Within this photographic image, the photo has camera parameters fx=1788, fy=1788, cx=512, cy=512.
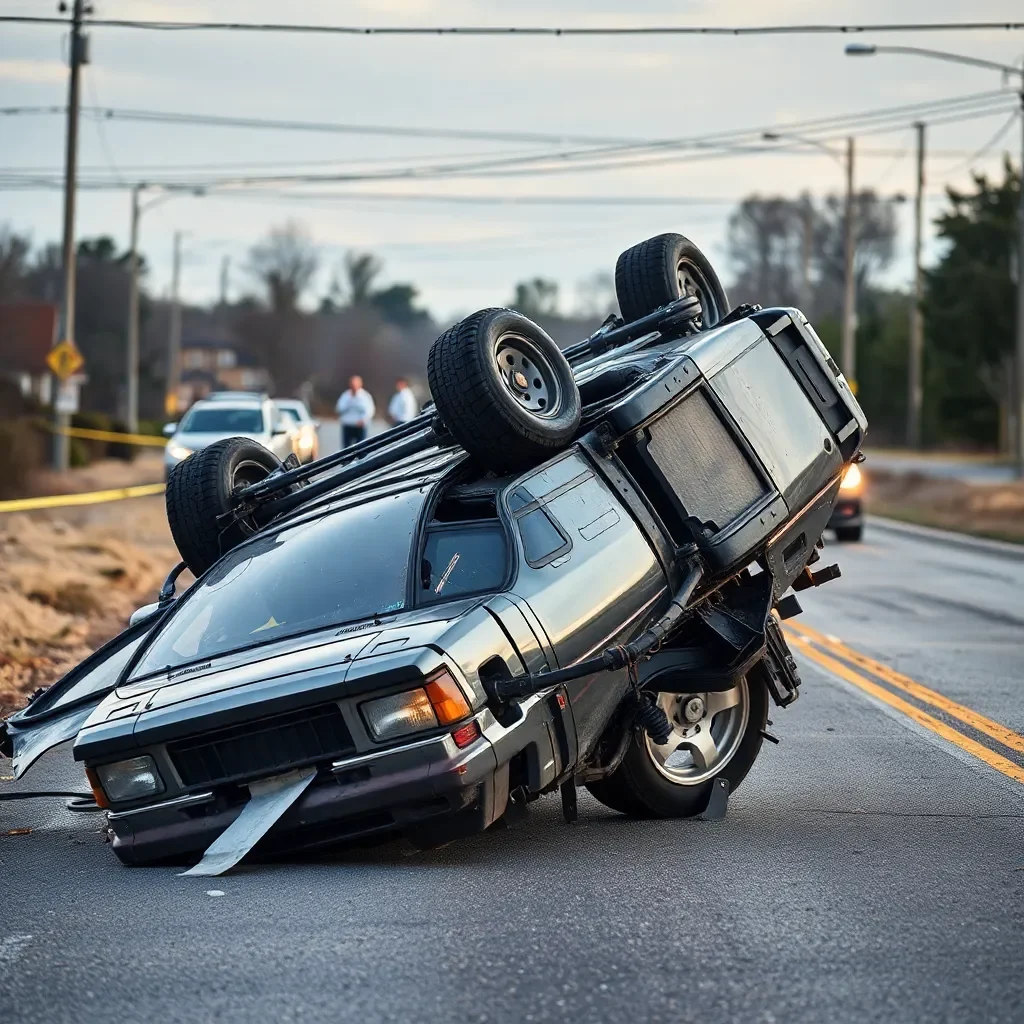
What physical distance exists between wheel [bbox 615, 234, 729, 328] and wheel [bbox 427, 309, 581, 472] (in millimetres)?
2280

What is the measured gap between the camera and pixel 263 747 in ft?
21.6

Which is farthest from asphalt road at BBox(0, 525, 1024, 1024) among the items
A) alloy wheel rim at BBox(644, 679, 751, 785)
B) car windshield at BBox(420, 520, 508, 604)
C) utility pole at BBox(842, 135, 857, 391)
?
utility pole at BBox(842, 135, 857, 391)

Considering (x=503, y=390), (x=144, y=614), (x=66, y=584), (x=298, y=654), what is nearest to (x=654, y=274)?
(x=503, y=390)

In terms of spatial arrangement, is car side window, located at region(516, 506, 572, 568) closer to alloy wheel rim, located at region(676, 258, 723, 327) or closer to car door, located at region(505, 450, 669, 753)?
car door, located at region(505, 450, 669, 753)

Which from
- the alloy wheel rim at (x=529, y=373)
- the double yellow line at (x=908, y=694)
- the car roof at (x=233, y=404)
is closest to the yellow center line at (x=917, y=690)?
the double yellow line at (x=908, y=694)

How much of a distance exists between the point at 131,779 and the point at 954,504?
30321 mm

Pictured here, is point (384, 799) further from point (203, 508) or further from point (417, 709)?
point (203, 508)

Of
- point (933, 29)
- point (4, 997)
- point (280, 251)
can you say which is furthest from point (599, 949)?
point (280, 251)

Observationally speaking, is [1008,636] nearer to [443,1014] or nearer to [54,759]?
[54,759]

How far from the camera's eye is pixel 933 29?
25969 mm

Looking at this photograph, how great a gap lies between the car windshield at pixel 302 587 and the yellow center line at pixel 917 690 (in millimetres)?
4010

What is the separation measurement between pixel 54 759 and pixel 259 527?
207 cm

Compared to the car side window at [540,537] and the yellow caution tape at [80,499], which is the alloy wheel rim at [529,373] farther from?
the yellow caution tape at [80,499]

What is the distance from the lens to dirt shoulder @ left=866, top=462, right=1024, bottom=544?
30.9 m
